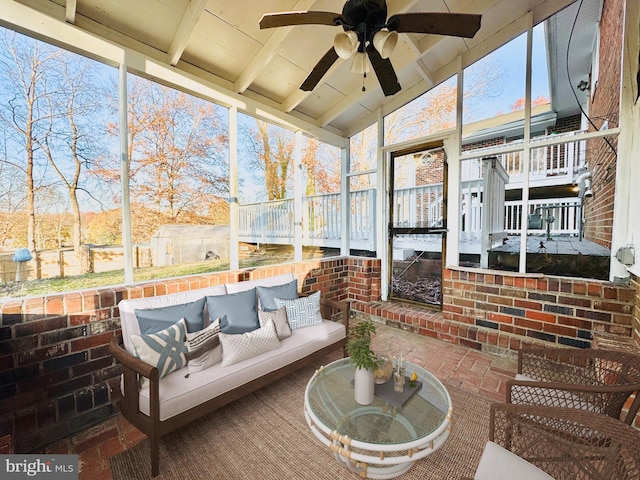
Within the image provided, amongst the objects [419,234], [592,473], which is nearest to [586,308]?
[419,234]

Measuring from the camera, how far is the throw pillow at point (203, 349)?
1941 millimetres

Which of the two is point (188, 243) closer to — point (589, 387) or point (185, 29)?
point (185, 29)

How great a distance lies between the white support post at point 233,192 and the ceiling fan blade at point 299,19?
61.4 inches

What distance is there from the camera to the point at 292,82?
3.24m

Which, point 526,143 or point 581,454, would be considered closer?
point 581,454

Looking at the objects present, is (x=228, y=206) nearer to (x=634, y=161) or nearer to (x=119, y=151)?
(x=119, y=151)

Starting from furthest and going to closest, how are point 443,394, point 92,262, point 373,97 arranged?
point 373,97
point 92,262
point 443,394

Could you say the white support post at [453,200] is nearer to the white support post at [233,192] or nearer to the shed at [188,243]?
the white support post at [233,192]

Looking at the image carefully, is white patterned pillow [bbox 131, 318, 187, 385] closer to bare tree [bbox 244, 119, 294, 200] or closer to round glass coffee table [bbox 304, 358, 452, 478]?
round glass coffee table [bbox 304, 358, 452, 478]

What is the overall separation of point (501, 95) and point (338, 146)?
227 centimetres

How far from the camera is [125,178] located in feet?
7.45

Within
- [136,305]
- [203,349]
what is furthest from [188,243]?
[203,349]

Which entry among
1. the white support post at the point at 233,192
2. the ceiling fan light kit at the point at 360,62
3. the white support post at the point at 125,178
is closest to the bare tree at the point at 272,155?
the white support post at the point at 233,192

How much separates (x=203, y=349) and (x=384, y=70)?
2496mm
